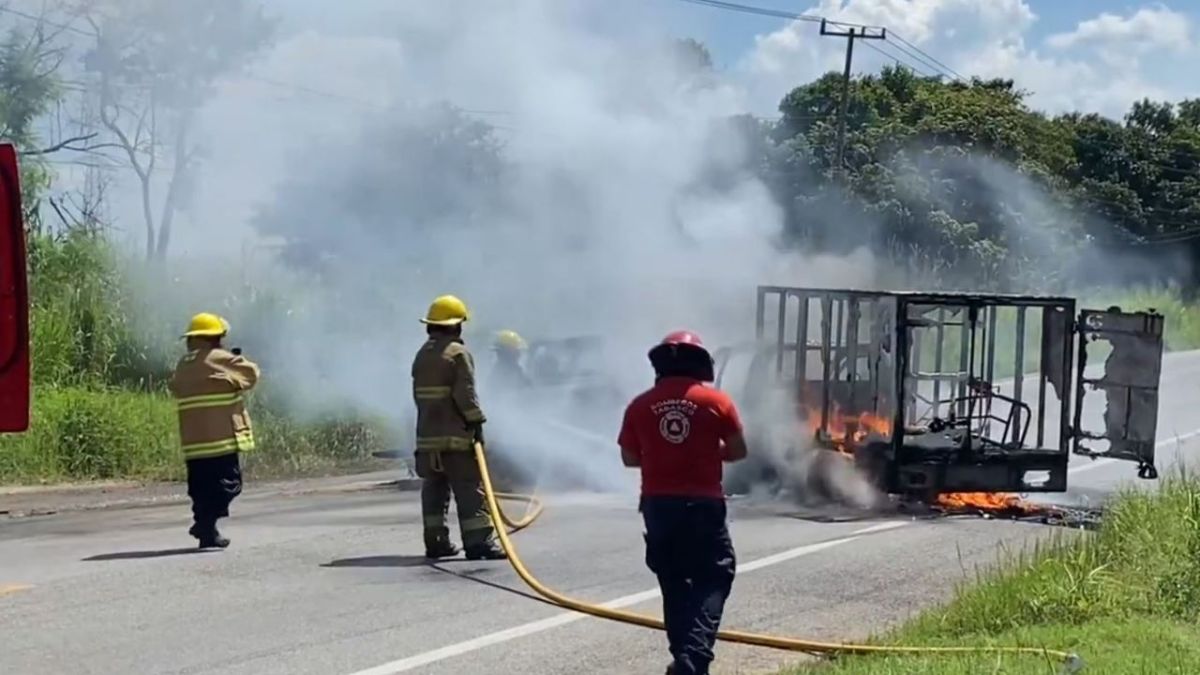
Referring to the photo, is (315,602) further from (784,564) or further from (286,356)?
(286,356)

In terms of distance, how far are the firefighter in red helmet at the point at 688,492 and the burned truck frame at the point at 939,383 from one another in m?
6.39

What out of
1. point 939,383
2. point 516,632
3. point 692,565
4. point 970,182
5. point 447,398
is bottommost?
point 516,632

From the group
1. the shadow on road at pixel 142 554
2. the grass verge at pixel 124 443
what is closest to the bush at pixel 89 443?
the grass verge at pixel 124 443

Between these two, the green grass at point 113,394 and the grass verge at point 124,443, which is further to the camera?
the green grass at point 113,394

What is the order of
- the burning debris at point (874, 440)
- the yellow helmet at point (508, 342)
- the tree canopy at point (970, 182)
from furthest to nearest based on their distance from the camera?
1. the tree canopy at point (970, 182)
2. the yellow helmet at point (508, 342)
3. the burning debris at point (874, 440)

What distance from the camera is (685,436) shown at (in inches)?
276

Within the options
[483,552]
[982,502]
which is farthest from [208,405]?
[982,502]

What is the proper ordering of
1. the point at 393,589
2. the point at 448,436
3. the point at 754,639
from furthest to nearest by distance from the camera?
the point at 448,436, the point at 393,589, the point at 754,639

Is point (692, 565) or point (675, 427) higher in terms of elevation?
point (675, 427)

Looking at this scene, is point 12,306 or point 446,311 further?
point 446,311

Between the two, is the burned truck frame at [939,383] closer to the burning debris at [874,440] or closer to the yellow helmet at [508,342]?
the burning debris at [874,440]

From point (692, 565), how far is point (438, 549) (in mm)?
4053

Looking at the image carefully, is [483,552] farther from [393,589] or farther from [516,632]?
[516,632]

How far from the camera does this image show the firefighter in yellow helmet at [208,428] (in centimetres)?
1094
